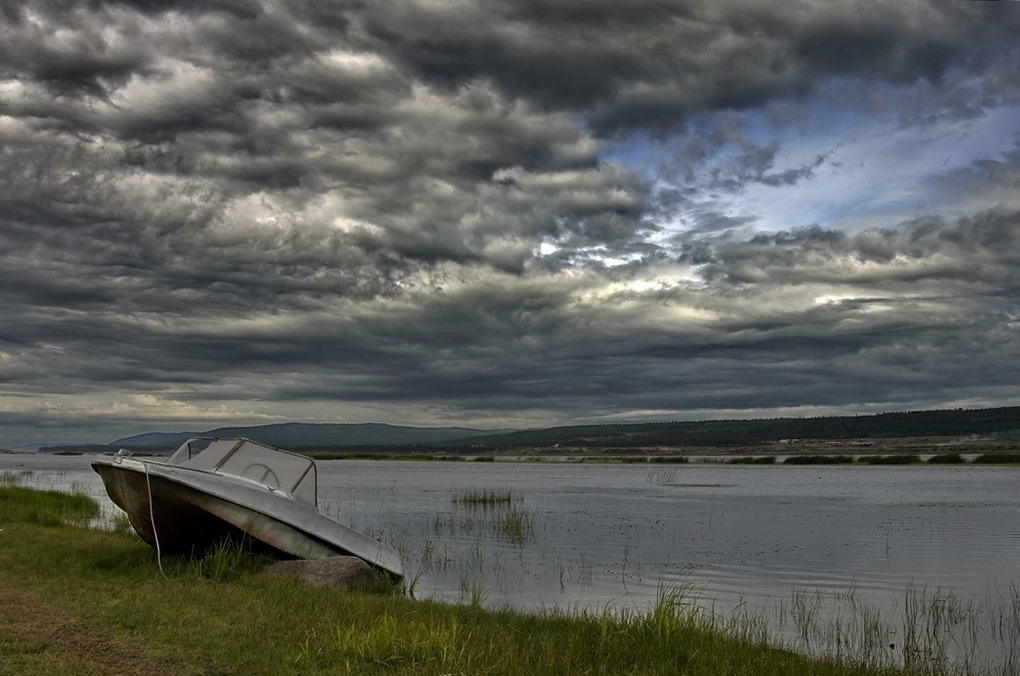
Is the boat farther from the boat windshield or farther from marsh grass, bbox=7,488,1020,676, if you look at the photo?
marsh grass, bbox=7,488,1020,676

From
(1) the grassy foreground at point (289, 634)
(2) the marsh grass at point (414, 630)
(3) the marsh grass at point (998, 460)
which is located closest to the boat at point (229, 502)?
(2) the marsh grass at point (414, 630)

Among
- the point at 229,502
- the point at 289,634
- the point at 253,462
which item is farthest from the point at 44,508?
the point at 289,634

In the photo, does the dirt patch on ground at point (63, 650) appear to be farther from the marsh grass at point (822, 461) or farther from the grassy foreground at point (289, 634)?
the marsh grass at point (822, 461)

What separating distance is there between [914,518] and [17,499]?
3094 cm

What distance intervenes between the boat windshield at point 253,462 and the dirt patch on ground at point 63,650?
7.10m

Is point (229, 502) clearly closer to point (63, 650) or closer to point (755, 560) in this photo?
point (63, 650)

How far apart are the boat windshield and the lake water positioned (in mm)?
3083

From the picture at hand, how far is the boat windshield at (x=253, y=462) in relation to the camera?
16828 millimetres

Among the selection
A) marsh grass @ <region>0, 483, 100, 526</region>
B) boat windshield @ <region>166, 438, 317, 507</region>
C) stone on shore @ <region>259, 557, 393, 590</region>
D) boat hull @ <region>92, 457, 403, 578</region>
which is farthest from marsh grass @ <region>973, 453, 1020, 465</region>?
stone on shore @ <region>259, 557, 393, 590</region>

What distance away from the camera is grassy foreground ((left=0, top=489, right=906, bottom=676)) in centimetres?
815

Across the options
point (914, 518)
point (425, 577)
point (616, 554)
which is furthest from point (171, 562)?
point (914, 518)

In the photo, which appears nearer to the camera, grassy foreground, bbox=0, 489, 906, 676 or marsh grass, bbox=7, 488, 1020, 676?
grassy foreground, bbox=0, 489, 906, 676

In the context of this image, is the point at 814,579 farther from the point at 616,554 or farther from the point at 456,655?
the point at 456,655

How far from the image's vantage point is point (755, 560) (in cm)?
2220
